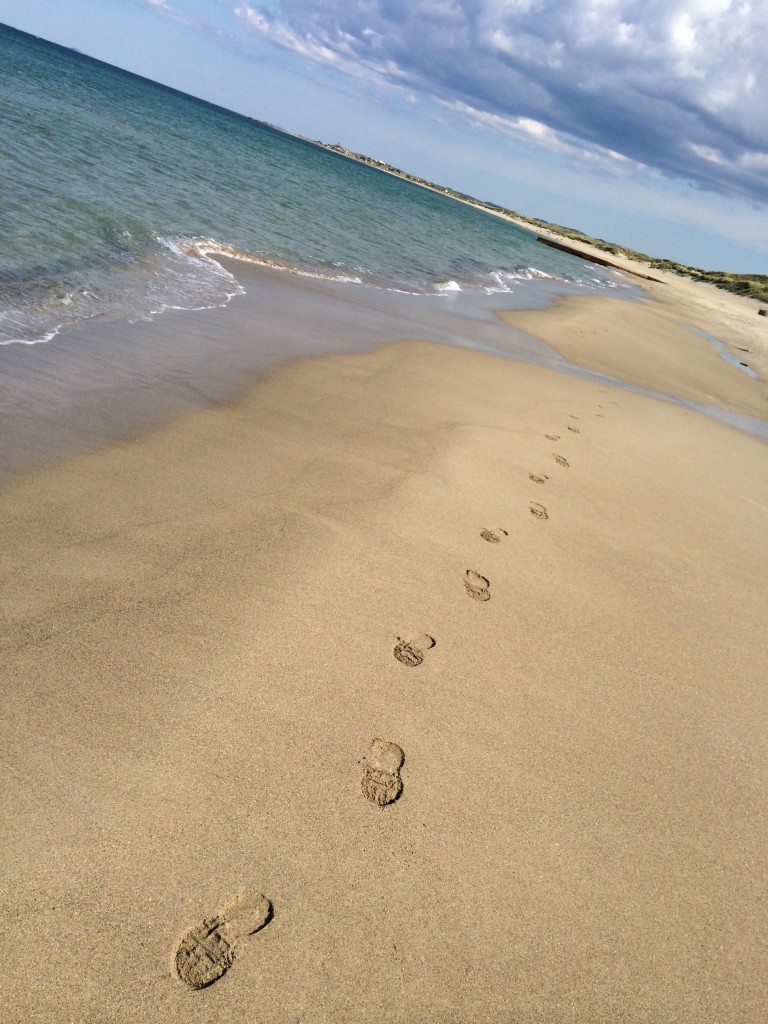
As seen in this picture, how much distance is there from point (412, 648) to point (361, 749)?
848 mm

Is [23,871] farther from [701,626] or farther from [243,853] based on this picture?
[701,626]

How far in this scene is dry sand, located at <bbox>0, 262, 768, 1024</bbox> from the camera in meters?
2.26

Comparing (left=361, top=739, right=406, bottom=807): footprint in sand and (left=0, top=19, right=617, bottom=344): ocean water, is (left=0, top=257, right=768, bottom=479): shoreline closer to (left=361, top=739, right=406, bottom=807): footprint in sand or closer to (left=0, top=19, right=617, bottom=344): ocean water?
(left=0, top=19, right=617, bottom=344): ocean water

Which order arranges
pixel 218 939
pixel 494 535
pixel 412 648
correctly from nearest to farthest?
pixel 218 939, pixel 412 648, pixel 494 535

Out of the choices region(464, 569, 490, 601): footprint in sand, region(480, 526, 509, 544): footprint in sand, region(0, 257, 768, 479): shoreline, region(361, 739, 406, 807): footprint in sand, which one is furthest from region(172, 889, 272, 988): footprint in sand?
region(0, 257, 768, 479): shoreline

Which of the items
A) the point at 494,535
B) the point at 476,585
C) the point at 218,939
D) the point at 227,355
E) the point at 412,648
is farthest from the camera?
the point at 227,355

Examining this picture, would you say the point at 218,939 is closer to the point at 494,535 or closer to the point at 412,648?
the point at 412,648

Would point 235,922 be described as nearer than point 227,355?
Yes

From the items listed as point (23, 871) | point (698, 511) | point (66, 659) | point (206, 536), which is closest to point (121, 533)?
point (206, 536)

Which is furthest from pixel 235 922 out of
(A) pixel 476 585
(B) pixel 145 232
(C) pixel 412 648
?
(B) pixel 145 232

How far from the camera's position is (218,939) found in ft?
7.26

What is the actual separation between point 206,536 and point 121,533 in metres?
0.53

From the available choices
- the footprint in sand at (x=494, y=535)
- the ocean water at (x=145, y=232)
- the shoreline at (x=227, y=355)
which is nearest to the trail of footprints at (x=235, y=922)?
the footprint in sand at (x=494, y=535)

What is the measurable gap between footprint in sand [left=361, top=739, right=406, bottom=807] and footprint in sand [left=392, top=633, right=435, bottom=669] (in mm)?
615
